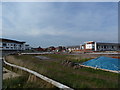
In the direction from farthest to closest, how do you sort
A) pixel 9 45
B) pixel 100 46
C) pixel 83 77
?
pixel 100 46 → pixel 9 45 → pixel 83 77

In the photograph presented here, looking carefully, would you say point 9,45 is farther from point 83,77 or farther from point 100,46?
point 83,77

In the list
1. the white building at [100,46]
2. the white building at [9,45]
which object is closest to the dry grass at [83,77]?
the white building at [9,45]

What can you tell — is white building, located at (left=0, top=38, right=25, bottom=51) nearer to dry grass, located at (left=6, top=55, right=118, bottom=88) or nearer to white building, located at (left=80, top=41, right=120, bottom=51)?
white building, located at (left=80, top=41, right=120, bottom=51)

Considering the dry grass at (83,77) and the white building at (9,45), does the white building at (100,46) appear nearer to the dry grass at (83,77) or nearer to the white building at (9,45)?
the white building at (9,45)

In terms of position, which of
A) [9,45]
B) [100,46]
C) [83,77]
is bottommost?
[83,77]

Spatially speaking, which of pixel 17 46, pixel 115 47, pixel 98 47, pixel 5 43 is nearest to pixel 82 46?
pixel 98 47

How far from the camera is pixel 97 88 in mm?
4109

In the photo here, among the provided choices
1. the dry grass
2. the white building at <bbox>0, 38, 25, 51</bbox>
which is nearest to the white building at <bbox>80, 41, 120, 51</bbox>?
the white building at <bbox>0, 38, 25, 51</bbox>

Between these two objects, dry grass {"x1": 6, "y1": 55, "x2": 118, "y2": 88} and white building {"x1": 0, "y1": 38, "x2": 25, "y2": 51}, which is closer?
dry grass {"x1": 6, "y1": 55, "x2": 118, "y2": 88}

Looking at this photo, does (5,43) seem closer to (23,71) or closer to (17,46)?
(17,46)

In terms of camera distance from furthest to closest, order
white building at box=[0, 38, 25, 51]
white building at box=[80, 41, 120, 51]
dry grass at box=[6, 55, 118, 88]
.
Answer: white building at box=[80, 41, 120, 51] → white building at box=[0, 38, 25, 51] → dry grass at box=[6, 55, 118, 88]

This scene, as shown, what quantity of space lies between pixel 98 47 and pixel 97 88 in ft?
202

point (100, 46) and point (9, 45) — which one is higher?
point (9, 45)

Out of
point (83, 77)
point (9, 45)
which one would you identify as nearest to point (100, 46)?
point (9, 45)
